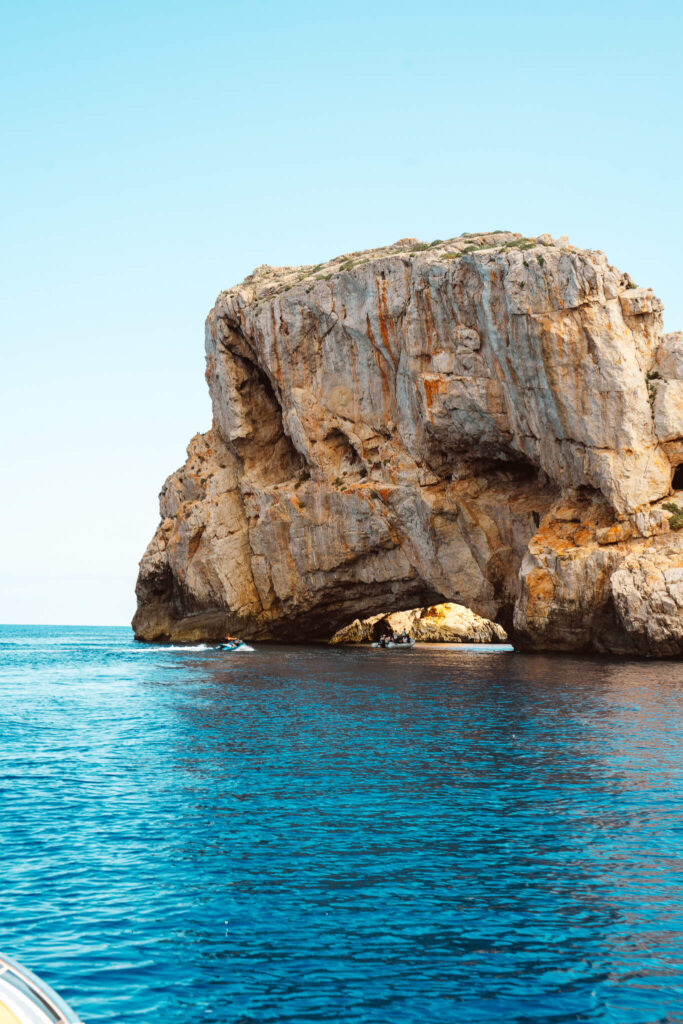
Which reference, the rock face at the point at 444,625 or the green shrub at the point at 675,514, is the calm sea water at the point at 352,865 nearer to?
the green shrub at the point at 675,514

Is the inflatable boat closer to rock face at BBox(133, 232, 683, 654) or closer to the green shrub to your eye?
rock face at BBox(133, 232, 683, 654)

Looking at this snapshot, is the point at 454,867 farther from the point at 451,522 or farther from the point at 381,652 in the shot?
the point at 381,652

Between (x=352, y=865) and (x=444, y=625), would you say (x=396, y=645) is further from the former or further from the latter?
(x=352, y=865)

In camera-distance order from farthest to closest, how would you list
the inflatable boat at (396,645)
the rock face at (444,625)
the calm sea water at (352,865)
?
the rock face at (444,625) → the inflatable boat at (396,645) → the calm sea water at (352,865)

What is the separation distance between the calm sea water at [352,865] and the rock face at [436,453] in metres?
20.6

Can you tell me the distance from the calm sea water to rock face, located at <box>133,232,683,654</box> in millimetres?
20553

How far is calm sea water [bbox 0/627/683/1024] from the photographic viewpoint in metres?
9.86

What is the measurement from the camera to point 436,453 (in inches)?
2238

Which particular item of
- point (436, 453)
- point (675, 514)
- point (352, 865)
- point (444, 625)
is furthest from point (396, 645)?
point (352, 865)

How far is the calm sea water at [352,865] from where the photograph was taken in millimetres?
9859

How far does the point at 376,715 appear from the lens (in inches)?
1150

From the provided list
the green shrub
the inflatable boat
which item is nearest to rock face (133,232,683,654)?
the green shrub

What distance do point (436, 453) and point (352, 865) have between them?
1742 inches

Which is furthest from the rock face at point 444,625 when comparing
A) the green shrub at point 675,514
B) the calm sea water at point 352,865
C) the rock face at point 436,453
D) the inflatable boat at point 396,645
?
the calm sea water at point 352,865
